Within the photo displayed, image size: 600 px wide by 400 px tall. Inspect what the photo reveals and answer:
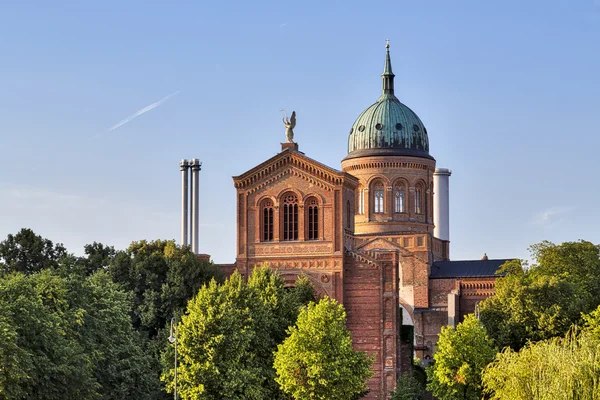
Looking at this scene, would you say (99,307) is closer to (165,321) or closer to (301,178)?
(165,321)

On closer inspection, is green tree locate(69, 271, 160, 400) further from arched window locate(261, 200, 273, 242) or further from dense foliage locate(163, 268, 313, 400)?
arched window locate(261, 200, 273, 242)

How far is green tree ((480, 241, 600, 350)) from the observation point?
79000mm

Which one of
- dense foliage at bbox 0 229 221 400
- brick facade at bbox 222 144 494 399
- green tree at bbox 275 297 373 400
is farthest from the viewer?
brick facade at bbox 222 144 494 399

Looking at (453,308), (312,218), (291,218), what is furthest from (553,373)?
(453,308)

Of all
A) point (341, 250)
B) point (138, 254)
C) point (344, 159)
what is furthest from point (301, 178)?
point (344, 159)

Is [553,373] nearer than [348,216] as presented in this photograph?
Yes

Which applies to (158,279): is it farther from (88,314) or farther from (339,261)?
(88,314)

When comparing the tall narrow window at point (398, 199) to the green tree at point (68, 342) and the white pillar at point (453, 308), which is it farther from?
the green tree at point (68, 342)

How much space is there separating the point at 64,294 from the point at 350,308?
23.7 metres

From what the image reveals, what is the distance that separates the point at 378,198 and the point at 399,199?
5.87ft

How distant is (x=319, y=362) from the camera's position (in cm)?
6450

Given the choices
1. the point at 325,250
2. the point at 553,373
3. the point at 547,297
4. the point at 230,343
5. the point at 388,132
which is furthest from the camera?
the point at 388,132

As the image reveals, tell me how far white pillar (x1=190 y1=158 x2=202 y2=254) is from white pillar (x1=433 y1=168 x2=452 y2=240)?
2289 cm

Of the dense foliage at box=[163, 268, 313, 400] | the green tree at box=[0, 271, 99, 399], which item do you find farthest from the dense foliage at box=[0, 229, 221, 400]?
the dense foliage at box=[163, 268, 313, 400]
